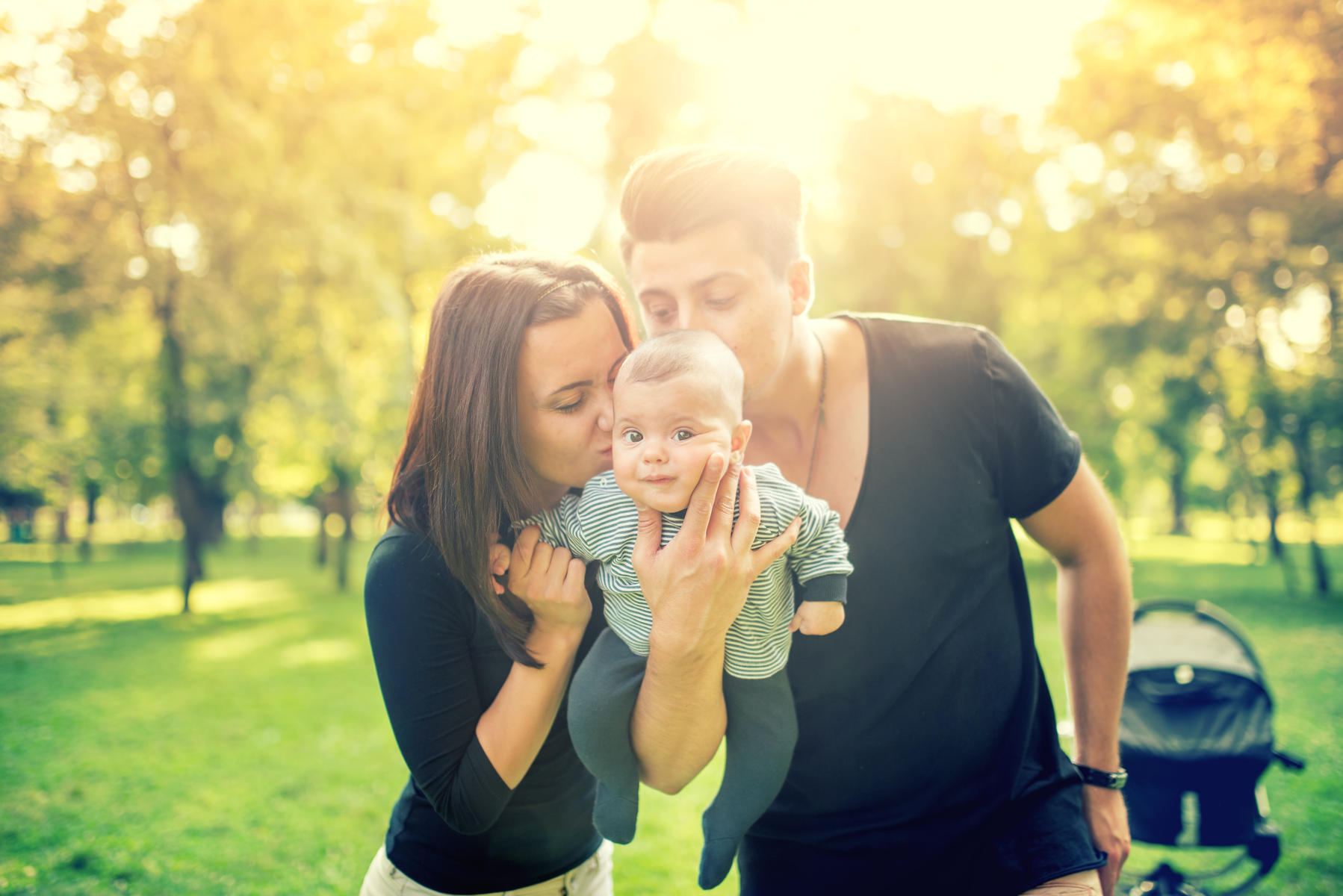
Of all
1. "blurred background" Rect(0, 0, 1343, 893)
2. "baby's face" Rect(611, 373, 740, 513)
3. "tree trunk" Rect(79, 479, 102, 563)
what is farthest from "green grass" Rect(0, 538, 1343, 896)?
"tree trunk" Rect(79, 479, 102, 563)

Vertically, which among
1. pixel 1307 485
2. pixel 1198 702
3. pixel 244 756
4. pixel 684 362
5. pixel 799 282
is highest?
pixel 799 282

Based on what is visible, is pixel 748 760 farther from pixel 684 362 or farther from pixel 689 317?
pixel 689 317

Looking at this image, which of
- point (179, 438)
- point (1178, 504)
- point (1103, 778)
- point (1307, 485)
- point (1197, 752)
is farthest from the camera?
point (1178, 504)

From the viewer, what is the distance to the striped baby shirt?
6.55 ft

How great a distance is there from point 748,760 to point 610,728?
352 mm

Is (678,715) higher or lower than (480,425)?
lower

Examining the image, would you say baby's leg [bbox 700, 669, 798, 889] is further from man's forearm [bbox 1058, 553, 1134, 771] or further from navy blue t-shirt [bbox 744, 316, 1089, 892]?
man's forearm [bbox 1058, 553, 1134, 771]

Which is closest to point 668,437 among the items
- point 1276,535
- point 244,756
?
point 244,756

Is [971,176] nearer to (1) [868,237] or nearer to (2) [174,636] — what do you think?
(1) [868,237]

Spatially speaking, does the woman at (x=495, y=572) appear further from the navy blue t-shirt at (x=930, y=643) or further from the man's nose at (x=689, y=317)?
the navy blue t-shirt at (x=930, y=643)

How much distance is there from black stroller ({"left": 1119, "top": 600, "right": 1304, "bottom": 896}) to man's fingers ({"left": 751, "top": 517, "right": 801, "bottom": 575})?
2961 millimetres

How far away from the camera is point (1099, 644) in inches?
92.5

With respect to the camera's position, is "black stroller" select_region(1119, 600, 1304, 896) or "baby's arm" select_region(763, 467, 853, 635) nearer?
"baby's arm" select_region(763, 467, 853, 635)

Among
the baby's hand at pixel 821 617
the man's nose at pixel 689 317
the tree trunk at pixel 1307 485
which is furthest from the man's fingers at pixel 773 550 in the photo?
the tree trunk at pixel 1307 485
